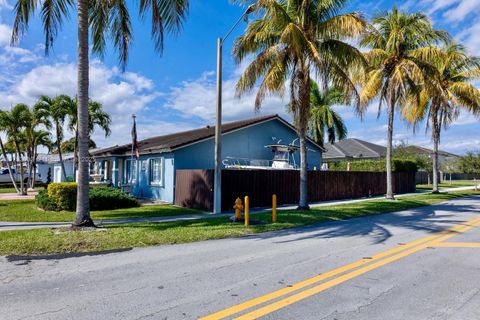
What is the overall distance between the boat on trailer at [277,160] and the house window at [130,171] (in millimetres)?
6357

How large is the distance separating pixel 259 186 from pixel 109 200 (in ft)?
22.5

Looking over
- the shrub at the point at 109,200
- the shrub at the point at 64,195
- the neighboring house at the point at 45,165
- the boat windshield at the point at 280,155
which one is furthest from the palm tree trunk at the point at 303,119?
the neighboring house at the point at 45,165

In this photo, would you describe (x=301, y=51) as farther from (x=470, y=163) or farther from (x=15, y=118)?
(x=470, y=163)

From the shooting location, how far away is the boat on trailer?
69.2 ft

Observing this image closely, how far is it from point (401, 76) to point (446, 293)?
54.3 feet

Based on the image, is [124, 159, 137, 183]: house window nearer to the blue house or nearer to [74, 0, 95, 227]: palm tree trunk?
the blue house

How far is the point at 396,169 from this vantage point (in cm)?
2977

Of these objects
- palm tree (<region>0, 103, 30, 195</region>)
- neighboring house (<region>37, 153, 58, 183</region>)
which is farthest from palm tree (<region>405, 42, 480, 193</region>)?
neighboring house (<region>37, 153, 58, 183</region>)

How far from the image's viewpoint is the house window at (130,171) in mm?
22844

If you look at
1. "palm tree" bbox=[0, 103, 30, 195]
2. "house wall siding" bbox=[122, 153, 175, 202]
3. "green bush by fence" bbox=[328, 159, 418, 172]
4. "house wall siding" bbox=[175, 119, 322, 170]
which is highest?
"palm tree" bbox=[0, 103, 30, 195]

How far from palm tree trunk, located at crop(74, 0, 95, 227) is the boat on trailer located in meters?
11.2

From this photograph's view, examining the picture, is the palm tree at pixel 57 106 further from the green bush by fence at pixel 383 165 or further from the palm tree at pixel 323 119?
the green bush by fence at pixel 383 165

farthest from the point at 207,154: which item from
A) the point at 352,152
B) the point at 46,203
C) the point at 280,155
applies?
the point at 352,152

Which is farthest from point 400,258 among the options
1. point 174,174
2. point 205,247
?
point 174,174
